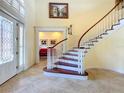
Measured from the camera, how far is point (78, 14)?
30.9 feet

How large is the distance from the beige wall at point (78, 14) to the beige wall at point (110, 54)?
57.7 inches

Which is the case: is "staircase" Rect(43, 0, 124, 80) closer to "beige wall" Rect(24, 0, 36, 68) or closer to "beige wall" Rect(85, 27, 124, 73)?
"beige wall" Rect(85, 27, 124, 73)

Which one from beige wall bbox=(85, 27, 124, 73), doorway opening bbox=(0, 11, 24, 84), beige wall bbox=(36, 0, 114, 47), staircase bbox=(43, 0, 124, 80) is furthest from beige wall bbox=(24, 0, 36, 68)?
beige wall bbox=(85, 27, 124, 73)

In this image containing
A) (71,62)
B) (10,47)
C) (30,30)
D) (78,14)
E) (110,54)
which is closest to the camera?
(10,47)

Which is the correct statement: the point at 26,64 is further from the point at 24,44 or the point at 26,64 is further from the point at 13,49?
the point at 13,49

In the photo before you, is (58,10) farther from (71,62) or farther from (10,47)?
(10,47)

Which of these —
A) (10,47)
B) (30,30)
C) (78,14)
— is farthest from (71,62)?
(78,14)

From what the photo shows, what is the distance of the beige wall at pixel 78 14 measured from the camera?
9336mm

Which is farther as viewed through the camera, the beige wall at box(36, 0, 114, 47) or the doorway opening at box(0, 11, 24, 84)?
the beige wall at box(36, 0, 114, 47)

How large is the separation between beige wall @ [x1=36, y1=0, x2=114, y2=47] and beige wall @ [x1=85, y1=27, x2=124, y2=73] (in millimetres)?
1464

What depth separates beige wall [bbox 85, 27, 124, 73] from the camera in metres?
7.27

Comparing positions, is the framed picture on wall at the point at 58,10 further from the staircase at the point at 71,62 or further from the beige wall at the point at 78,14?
the staircase at the point at 71,62

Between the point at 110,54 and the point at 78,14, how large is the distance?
9.91 feet

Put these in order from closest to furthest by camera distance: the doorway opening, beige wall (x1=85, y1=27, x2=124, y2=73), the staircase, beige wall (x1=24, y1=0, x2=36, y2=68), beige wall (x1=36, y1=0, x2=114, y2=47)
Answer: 1. the doorway opening
2. the staircase
3. beige wall (x1=85, y1=27, x2=124, y2=73)
4. beige wall (x1=24, y1=0, x2=36, y2=68)
5. beige wall (x1=36, y1=0, x2=114, y2=47)
